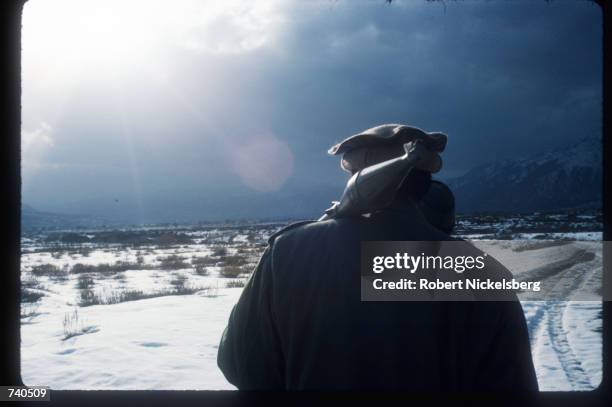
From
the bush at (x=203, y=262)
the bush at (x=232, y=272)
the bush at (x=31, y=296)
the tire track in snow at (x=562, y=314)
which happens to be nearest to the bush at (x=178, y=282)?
the bush at (x=232, y=272)

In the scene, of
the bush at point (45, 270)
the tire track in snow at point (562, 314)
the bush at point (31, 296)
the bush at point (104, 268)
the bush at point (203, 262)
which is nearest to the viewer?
the tire track in snow at point (562, 314)

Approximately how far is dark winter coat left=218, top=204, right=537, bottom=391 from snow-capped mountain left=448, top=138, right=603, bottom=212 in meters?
95.5

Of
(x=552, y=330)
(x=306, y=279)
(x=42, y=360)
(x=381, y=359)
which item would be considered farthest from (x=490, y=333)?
(x=552, y=330)

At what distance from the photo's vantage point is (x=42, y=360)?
4066 millimetres

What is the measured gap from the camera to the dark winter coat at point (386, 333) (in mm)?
1126

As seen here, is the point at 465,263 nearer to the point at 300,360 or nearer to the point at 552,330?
the point at 300,360

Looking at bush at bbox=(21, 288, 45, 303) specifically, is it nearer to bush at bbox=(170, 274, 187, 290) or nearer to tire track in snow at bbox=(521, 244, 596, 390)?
bush at bbox=(170, 274, 187, 290)

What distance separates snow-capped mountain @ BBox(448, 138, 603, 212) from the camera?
368ft

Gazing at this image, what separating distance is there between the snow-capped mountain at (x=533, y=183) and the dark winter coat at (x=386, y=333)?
9546cm

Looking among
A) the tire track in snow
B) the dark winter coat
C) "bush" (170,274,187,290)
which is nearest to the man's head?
the dark winter coat

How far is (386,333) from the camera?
3.69 feet

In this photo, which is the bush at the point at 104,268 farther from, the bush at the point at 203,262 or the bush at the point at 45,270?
the bush at the point at 203,262

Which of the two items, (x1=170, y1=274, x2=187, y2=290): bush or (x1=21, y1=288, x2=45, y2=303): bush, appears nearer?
(x1=21, y1=288, x2=45, y2=303): bush

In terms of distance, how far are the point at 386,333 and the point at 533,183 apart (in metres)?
166
